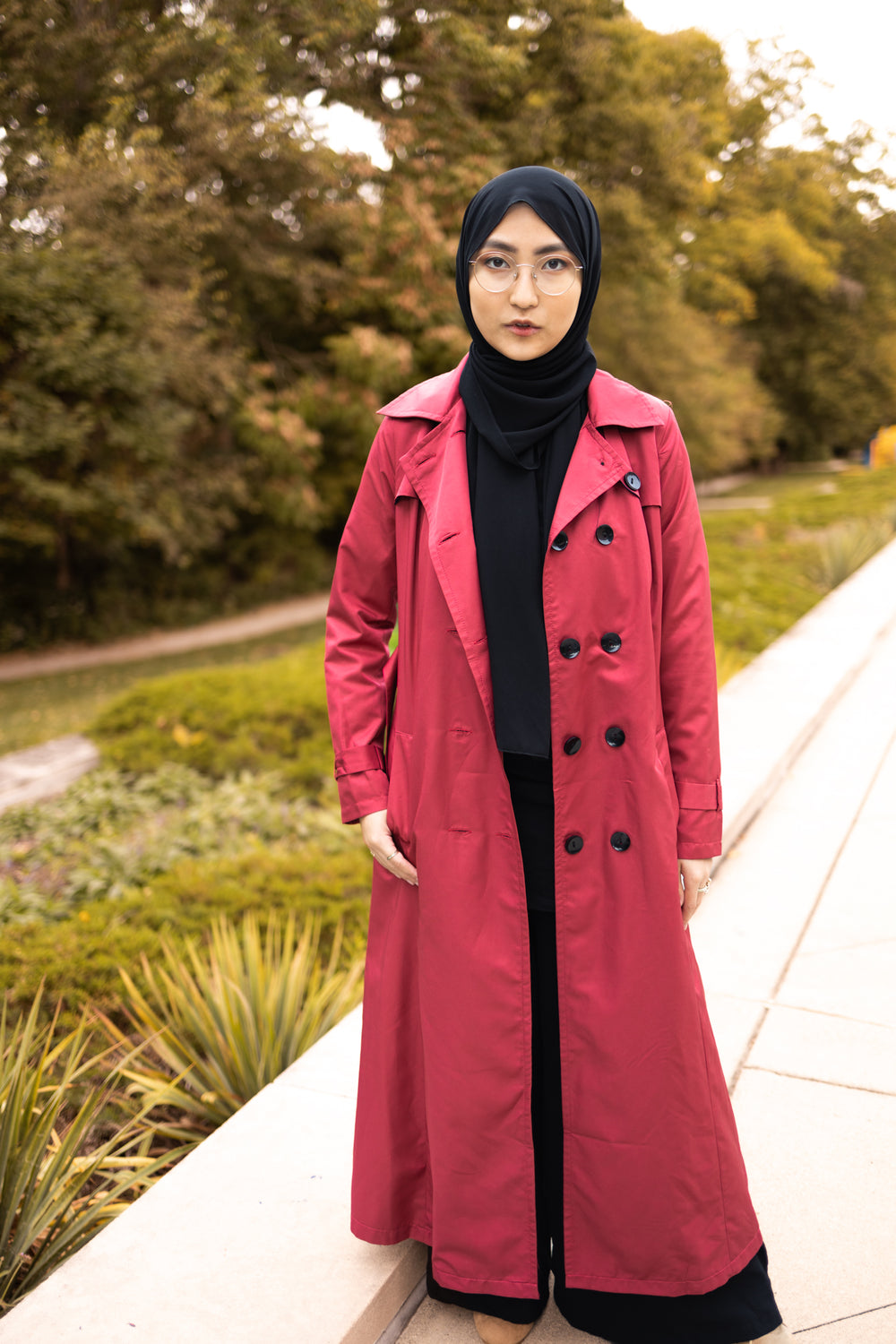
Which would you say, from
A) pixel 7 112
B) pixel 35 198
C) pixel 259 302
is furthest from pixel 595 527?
pixel 259 302

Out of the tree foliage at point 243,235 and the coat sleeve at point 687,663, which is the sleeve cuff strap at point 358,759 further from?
the tree foliage at point 243,235

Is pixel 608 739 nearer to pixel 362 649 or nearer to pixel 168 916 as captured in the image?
pixel 362 649

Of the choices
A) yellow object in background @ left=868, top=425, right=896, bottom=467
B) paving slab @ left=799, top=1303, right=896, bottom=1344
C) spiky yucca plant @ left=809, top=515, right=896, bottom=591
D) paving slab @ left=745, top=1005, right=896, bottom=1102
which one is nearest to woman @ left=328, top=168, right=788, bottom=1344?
paving slab @ left=799, top=1303, right=896, bottom=1344

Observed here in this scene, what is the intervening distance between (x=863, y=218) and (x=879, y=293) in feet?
9.33

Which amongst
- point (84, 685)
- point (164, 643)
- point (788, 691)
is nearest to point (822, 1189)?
point (788, 691)

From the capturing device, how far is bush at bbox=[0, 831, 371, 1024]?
375 cm

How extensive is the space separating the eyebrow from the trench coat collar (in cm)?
22

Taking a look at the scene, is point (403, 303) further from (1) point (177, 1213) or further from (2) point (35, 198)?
(1) point (177, 1213)

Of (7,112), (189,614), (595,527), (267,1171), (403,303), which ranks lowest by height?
(189,614)

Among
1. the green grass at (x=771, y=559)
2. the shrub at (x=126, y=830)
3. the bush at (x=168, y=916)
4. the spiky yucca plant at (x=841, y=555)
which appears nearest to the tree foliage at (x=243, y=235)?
the green grass at (x=771, y=559)

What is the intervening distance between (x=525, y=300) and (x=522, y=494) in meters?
0.29

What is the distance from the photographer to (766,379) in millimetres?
39938

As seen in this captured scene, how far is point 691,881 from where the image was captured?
1791 mm

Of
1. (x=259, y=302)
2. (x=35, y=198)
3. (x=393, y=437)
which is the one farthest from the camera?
(x=259, y=302)
